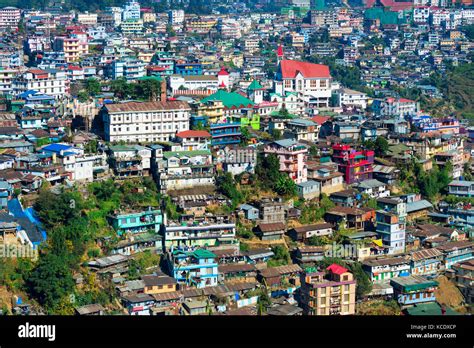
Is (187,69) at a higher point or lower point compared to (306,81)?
higher

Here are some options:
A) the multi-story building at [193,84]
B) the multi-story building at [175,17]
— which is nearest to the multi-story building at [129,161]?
the multi-story building at [193,84]

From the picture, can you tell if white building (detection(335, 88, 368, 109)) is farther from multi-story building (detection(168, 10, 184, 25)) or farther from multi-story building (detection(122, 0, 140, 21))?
multi-story building (detection(168, 10, 184, 25))

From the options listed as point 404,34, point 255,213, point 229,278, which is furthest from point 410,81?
point 229,278

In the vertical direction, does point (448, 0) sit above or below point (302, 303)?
above

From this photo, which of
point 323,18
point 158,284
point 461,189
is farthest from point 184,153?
point 323,18

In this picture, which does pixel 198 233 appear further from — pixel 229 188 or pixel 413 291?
pixel 413 291

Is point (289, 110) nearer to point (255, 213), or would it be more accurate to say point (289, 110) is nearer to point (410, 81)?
point (255, 213)
